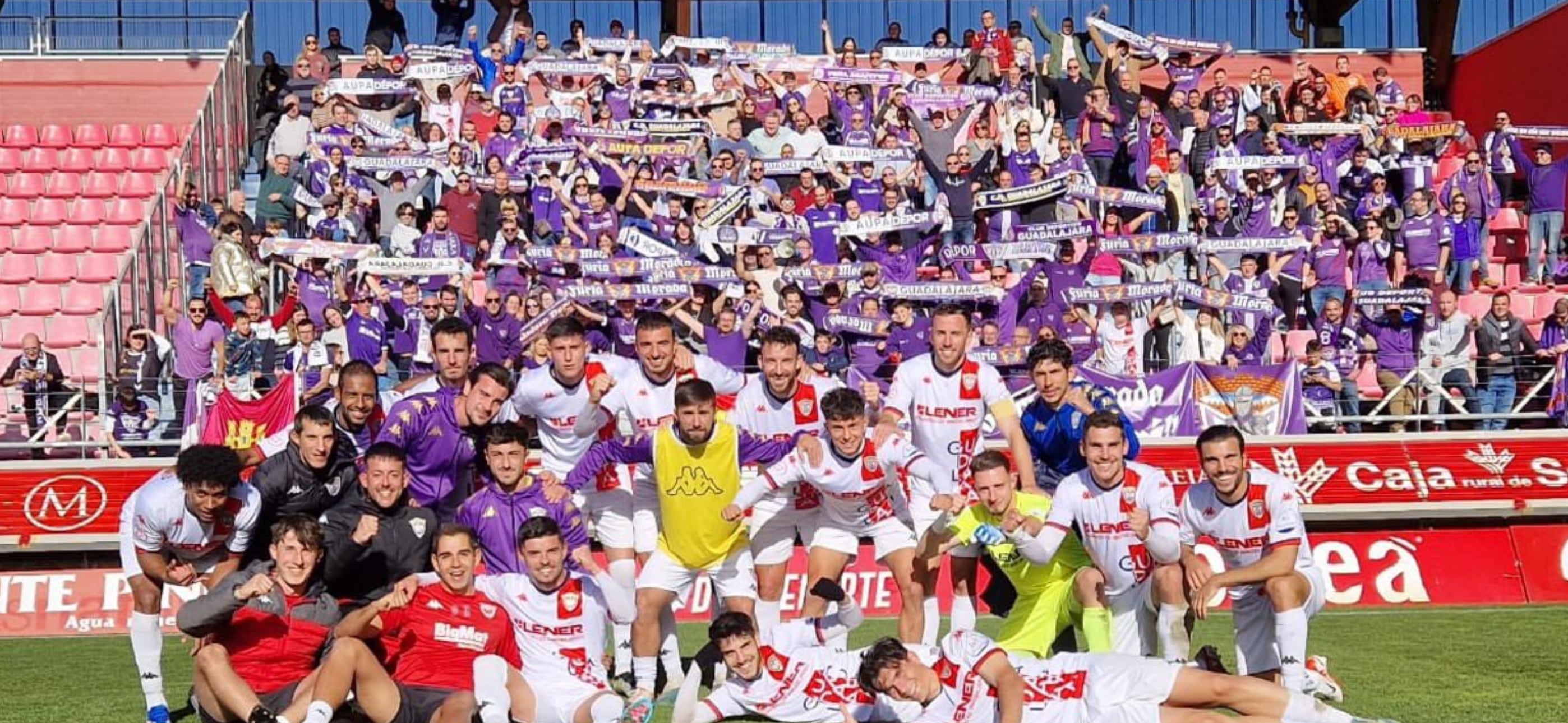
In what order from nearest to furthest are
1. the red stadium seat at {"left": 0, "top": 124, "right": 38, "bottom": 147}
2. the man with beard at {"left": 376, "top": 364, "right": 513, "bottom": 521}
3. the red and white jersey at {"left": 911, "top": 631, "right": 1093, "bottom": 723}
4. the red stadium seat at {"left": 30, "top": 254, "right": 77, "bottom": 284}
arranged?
the red and white jersey at {"left": 911, "top": 631, "right": 1093, "bottom": 723} → the man with beard at {"left": 376, "top": 364, "right": 513, "bottom": 521} → the red stadium seat at {"left": 30, "top": 254, "right": 77, "bottom": 284} → the red stadium seat at {"left": 0, "top": 124, "right": 38, "bottom": 147}

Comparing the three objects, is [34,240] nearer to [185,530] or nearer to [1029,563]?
[185,530]

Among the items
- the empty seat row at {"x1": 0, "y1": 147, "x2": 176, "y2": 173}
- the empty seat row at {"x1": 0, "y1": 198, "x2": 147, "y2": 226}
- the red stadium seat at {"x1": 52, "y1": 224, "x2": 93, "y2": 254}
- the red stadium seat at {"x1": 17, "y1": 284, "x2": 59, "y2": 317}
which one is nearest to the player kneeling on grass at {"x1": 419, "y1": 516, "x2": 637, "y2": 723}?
the red stadium seat at {"x1": 17, "y1": 284, "x2": 59, "y2": 317}

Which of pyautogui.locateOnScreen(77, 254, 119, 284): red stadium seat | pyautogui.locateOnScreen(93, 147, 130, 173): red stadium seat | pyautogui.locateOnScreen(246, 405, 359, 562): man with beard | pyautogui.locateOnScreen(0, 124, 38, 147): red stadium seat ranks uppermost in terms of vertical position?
pyautogui.locateOnScreen(0, 124, 38, 147): red stadium seat

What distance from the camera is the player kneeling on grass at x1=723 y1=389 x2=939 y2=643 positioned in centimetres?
1066

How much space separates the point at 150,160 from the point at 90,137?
3.40 ft

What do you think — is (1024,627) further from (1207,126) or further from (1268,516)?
(1207,126)

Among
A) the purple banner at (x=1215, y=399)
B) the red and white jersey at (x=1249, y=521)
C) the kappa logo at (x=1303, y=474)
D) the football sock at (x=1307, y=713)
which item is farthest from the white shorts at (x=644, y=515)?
the kappa logo at (x=1303, y=474)

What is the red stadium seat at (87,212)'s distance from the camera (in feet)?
76.6

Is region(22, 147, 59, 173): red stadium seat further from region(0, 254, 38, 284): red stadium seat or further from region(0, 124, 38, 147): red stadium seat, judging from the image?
region(0, 254, 38, 284): red stadium seat

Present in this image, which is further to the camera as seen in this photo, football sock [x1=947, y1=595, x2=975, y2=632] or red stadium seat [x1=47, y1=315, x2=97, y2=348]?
red stadium seat [x1=47, y1=315, x2=97, y2=348]

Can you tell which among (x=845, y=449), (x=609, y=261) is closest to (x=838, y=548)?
(x=845, y=449)

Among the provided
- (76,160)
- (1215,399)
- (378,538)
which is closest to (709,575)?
(378,538)

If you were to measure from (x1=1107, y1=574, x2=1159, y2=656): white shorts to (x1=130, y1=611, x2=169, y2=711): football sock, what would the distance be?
5142mm

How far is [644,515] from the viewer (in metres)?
11.6
